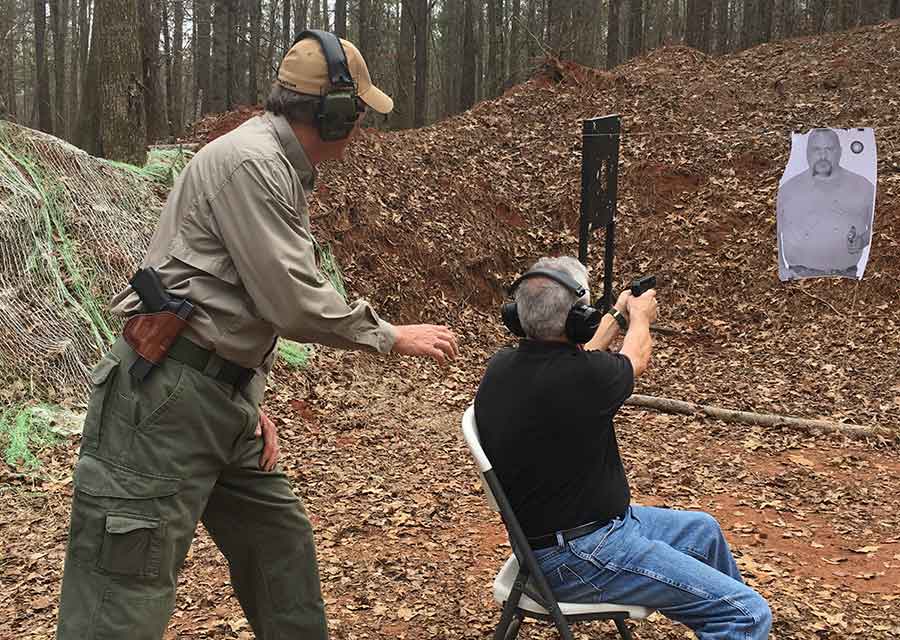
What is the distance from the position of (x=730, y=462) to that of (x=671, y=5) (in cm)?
3222

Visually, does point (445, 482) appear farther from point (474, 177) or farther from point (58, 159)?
point (474, 177)

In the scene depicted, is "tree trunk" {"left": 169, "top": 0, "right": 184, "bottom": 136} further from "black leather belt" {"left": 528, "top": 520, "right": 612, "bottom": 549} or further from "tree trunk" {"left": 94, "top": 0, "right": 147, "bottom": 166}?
"black leather belt" {"left": 528, "top": 520, "right": 612, "bottom": 549}

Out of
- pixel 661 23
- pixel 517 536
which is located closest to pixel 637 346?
pixel 517 536

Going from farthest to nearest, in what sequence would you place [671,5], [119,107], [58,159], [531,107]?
[671,5]
[531,107]
[119,107]
[58,159]

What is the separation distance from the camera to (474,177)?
→ 42.6ft

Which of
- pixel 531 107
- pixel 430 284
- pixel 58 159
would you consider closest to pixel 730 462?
pixel 430 284

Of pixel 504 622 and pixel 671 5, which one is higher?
pixel 671 5

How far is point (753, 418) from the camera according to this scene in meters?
7.55

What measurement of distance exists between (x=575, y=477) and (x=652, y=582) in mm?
413

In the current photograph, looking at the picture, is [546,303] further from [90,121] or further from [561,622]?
[90,121]

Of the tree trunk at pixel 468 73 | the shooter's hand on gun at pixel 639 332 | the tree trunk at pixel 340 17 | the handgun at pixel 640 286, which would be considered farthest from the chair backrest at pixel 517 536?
the tree trunk at pixel 340 17

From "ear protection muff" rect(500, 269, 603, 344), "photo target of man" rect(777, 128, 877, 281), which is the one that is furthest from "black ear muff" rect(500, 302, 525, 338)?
"photo target of man" rect(777, 128, 877, 281)

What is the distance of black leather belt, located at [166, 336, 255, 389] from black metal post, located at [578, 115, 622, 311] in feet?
11.3

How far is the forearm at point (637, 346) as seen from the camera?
3.22 m
